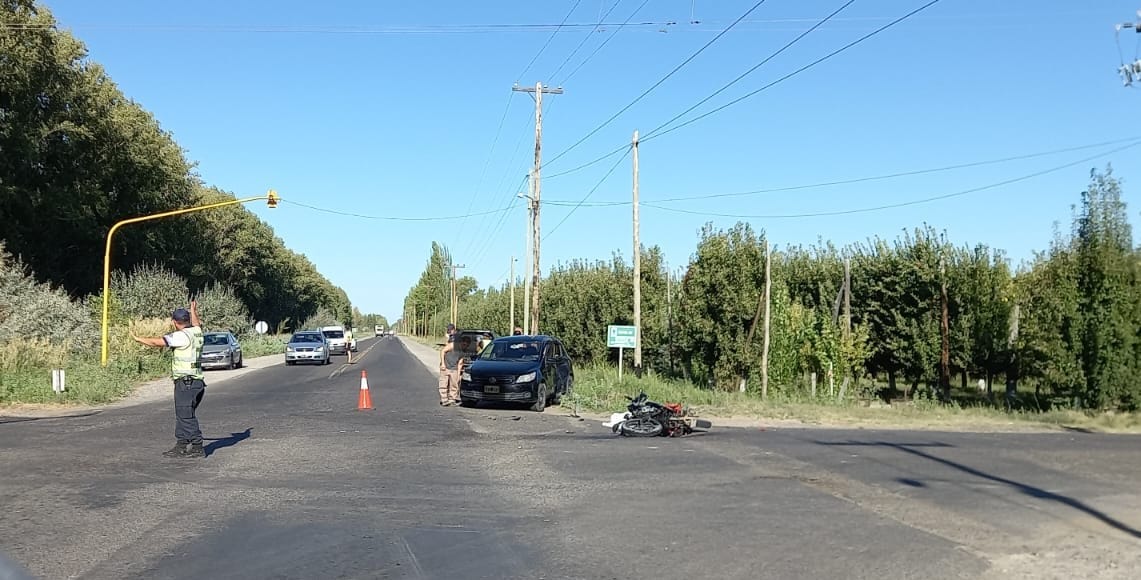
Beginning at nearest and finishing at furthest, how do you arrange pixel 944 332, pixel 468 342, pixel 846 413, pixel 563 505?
pixel 563 505
pixel 846 413
pixel 944 332
pixel 468 342

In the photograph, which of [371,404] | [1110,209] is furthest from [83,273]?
[1110,209]

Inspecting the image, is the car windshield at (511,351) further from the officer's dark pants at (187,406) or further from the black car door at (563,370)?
the officer's dark pants at (187,406)

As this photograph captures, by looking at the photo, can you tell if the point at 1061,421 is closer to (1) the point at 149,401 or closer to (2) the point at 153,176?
(1) the point at 149,401

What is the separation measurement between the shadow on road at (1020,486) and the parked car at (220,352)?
31.3m

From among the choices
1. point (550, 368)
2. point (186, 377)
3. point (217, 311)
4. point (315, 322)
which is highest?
point (217, 311)

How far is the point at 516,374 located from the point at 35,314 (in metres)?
21.1

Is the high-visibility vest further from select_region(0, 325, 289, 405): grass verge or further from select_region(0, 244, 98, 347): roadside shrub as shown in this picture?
select_region(0, 244, 98, 347): roadside shrub

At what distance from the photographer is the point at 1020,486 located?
33.6 ft

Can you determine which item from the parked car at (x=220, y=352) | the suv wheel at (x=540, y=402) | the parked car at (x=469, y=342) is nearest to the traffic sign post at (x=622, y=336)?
the parked car at (x=469, y=342)

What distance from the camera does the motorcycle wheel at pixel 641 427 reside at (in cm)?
1484

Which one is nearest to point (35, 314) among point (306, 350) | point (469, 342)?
point (306, 350)

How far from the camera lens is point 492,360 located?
2144 centimetres


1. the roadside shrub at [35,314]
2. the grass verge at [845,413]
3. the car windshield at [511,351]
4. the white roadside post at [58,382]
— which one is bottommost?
the grass verge at [845,413]

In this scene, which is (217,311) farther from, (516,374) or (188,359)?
(188,359)
